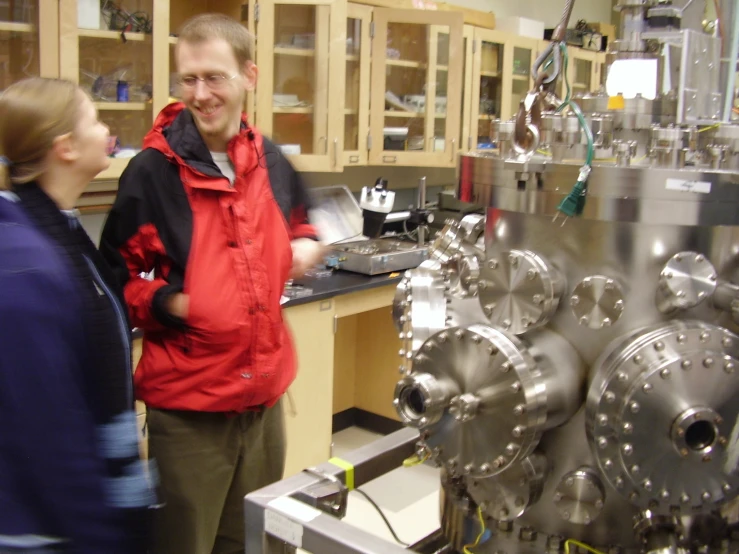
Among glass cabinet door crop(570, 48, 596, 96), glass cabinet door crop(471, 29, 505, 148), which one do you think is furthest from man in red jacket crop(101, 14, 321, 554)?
glass cabinet door crop(570, 48, 596, 96)

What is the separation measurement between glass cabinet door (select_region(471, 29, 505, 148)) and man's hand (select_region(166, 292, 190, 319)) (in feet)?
9.32

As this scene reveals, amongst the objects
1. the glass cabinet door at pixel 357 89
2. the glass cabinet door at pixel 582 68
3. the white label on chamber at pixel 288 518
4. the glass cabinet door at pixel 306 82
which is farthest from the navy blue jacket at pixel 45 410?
the glass cabinet door at pixel 582 68

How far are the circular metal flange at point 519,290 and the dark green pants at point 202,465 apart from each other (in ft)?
2.55

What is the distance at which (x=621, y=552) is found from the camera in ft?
3.05

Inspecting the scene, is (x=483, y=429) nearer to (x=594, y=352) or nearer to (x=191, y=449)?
(x=594, y=352)

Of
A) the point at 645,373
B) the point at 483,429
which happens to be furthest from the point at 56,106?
the point at 645,373

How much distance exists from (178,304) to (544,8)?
4.55 metres

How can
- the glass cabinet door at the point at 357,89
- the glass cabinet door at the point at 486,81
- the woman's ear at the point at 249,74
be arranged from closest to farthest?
1. the woman's ear at the point at 249,74
2. the glass cabinet door at the point at 357,89
3. the glass cabinet door at the point at 486,81

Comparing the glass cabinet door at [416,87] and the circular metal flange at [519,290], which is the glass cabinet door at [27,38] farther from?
the circular metal flange at [519,290]

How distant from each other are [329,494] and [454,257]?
35 cm

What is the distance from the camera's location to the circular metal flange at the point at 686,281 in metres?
0.85

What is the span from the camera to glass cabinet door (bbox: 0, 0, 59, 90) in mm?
2293

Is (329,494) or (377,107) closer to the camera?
(329,494)

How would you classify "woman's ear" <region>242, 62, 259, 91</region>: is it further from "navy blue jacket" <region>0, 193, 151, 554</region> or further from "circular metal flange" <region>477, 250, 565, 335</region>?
"circular metal flange" <region>477, 250, 565, 335</region>
